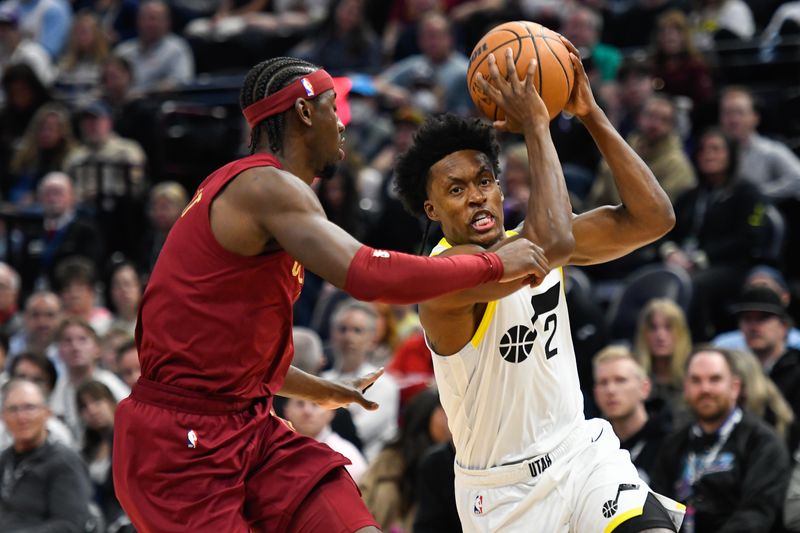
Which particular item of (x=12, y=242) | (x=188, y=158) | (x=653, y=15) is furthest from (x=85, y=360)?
Answer: (x=653, y=15)

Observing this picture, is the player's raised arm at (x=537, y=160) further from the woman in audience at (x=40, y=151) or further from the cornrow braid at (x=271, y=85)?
the woman in audience at (x=40, y=151)

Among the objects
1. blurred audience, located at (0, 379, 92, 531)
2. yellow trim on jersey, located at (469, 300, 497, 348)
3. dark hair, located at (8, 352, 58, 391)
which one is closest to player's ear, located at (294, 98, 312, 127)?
yellow trim on jersey, located at (469, 300, 497, 348)

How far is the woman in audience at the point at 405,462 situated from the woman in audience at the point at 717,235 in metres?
2.66

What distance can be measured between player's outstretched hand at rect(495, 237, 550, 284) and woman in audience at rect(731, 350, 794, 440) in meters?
3.87

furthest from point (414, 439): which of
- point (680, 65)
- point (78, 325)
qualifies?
point (680, 65)

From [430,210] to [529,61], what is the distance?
0.74 meters

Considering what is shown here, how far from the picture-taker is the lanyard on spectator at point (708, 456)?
7961 millimetres

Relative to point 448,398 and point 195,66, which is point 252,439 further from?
point 195,66

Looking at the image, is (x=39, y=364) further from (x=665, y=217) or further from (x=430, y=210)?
(x=665, y=217)

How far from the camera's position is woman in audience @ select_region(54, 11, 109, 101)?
15.3m

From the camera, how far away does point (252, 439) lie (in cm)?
497

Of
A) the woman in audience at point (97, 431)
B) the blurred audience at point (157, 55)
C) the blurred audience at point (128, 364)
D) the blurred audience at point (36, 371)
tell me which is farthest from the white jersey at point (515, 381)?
the blurred audience at point (157, 55)

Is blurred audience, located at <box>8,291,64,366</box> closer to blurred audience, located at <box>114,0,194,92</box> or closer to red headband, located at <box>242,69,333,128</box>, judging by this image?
blurred audience, located at <box>114,0,194,92</box>

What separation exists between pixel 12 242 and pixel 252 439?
848 cm
